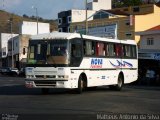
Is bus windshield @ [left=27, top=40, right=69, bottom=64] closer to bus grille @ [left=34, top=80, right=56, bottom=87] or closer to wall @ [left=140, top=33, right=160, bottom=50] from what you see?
bus grille @ [left=34, top=80, right=56, bottom=87]

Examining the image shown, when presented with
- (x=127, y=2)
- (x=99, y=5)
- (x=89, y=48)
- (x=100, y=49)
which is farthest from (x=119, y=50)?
(x=127, y=2)

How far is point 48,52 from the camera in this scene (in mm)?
23859

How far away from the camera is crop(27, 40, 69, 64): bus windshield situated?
23.7m

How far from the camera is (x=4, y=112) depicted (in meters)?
15.6

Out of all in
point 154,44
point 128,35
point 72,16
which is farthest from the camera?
point 72,16

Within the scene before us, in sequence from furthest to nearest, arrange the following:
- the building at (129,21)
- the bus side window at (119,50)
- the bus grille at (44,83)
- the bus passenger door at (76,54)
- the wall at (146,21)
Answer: the wall at (146,21) < the building at (129,21) < the bus side window at (119,50) < the bus passenger door at (76,54) < the bus grille at (44,83)

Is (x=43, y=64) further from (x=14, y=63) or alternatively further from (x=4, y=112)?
(x=14, y=63)

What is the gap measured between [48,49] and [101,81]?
4463mm

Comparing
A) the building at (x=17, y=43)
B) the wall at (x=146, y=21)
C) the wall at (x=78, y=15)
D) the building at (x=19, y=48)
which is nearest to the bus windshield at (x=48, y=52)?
the wall at (x=146, y=21)

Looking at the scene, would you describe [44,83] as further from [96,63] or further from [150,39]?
[150,39]

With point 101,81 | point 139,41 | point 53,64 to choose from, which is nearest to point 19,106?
point 53,64

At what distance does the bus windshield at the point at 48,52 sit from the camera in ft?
77.7

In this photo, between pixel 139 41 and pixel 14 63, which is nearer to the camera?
pixel 139 41

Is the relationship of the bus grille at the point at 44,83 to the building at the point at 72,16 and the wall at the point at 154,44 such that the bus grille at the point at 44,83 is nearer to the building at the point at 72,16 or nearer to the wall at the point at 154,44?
the wall at the point at 154,44
